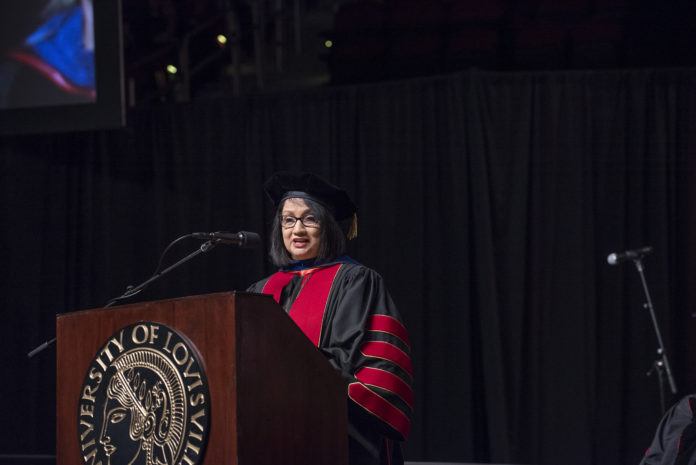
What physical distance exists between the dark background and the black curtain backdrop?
12 millimetres

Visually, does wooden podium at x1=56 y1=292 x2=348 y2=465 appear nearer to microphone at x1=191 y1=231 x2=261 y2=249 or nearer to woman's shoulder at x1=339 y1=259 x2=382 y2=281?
microphone at x1=191 y1=231 x2=261 y2=249

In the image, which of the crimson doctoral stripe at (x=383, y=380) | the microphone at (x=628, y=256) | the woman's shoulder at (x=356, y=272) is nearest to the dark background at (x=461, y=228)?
the microphone at (x=628, y=256)

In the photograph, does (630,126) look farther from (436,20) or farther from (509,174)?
(436,20)

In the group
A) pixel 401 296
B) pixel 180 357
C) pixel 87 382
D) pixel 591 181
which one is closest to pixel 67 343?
pixel 87 382

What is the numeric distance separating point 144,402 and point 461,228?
3871 millimetres

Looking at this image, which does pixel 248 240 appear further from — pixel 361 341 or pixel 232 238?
pixel 361 341

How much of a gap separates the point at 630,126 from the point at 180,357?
435cm

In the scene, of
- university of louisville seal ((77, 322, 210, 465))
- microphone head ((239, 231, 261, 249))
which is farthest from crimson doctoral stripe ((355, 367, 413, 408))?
university of louisville seal ((77, 322, 210, 465))

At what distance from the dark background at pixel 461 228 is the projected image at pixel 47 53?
1374mm

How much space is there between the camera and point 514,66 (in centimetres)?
583

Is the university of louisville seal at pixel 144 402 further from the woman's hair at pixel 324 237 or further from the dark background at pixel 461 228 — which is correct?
the dark background at pixel 461 228

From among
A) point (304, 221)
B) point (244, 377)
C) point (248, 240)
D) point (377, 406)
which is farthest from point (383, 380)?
point (244, 377)

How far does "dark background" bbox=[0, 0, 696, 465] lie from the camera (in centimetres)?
517

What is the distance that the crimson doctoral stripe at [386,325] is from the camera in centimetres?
257
